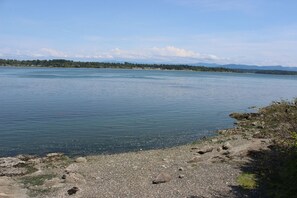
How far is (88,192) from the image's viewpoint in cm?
1842

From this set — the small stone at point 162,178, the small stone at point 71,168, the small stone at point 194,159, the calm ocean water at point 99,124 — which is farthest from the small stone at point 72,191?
the calm ocean water at point 99,124

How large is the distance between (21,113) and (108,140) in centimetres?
1770

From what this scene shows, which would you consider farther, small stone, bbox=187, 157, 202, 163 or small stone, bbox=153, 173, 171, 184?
small stone, bbox=187, 157, 202, 163

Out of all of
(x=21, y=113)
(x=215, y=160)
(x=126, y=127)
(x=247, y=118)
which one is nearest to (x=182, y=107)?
(x=247, y=118)

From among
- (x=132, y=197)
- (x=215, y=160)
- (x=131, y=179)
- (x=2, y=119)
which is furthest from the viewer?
(x=2, y=119)

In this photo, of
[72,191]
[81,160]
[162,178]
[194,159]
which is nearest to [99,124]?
[81,160]

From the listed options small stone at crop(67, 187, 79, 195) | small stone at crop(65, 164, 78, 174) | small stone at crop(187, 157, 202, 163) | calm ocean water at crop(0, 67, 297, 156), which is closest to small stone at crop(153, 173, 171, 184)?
small stone at crop(67, 187, 79, 195)

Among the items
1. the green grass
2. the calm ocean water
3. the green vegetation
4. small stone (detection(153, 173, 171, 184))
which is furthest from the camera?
the calm ocean water

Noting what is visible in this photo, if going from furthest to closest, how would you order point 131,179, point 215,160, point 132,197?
point 215,160, point 131,179, point 132,197

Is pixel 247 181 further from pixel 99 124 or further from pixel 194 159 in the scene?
pixel 99 124

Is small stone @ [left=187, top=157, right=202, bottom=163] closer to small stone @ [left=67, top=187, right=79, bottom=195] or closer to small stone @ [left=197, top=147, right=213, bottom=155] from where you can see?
Result: small stone @ [left=197, top=147, right=213, bottom=155]

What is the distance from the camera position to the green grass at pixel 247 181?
59.6 feet

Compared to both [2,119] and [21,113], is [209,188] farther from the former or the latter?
[21,113]

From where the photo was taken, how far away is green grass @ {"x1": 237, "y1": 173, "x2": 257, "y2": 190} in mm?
18156
